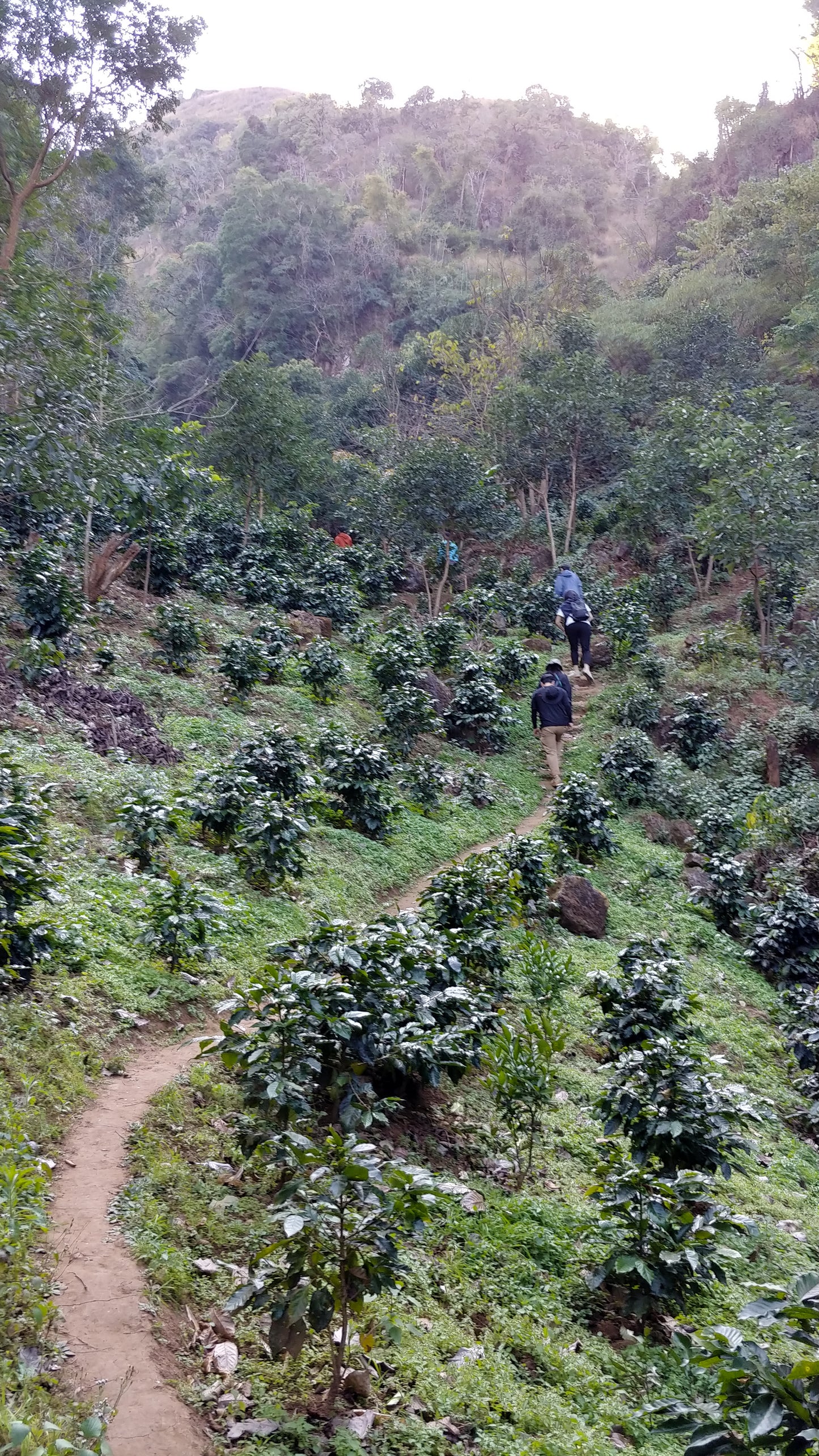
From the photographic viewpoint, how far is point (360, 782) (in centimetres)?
964

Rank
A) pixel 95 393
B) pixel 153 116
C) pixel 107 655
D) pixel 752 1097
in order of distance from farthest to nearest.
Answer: pixel 153 116
pixel 107 655
pixel 95 393
pixel 752 1097

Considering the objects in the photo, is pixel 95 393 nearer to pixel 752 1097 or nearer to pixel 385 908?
pixel 385 908

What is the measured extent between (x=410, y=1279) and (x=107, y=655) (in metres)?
9.20

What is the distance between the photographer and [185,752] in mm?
10125

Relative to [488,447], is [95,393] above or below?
below

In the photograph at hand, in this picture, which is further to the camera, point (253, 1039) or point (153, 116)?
point (153, 116)

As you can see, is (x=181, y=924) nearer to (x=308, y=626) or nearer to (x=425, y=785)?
(x=425, y=785)

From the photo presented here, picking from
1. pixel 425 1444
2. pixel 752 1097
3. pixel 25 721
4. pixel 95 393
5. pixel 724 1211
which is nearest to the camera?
pixel 425 1444

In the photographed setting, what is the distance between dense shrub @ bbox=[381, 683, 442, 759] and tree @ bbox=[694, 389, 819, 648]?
7.28 meters

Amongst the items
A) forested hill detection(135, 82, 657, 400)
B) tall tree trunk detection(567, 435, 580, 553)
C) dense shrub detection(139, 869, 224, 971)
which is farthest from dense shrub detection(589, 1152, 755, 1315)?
forested hill detection(135, 82, 657, 400)

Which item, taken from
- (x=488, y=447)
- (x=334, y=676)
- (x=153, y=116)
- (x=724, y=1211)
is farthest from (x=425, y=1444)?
(x=488, y=447)

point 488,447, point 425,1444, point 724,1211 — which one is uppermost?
point 488,447

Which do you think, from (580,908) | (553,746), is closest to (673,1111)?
(580,908)

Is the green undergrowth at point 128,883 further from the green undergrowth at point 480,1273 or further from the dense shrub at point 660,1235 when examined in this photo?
the dense shrub at point 660,1235
